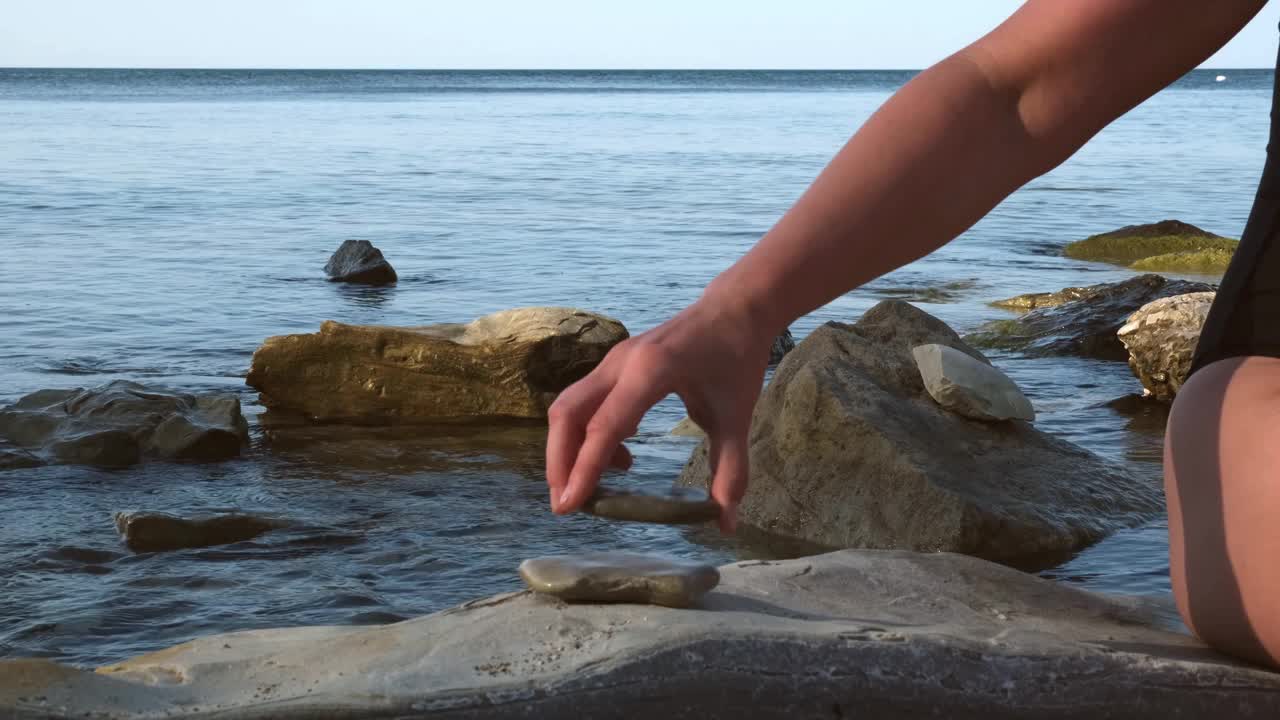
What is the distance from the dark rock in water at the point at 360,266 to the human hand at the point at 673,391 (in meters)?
13.0

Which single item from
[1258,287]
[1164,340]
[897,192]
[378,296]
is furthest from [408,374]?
[897,192]

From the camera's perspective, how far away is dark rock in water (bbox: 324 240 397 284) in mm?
14078

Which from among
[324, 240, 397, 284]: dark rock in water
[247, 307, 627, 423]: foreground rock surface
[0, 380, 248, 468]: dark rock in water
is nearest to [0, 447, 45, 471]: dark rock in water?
[0, 380, 248, 468]: dark rock in water

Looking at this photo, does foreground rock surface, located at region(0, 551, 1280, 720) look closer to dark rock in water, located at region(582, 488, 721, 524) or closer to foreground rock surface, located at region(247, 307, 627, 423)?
dark rock in water, located at region(582, 488, 721, 524)

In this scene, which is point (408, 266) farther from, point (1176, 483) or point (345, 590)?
point (1176, 483)

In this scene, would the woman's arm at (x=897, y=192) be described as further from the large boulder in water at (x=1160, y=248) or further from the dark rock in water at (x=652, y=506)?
the large boulder in water at (x=1160, y=248)

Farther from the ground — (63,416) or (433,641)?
(433,641)

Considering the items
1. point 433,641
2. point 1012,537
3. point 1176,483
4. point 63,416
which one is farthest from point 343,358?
point 1176,483

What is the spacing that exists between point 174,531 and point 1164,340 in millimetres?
5795

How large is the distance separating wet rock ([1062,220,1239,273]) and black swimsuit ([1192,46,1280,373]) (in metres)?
14.8

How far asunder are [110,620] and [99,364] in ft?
17.5

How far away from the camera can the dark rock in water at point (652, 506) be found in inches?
69.4

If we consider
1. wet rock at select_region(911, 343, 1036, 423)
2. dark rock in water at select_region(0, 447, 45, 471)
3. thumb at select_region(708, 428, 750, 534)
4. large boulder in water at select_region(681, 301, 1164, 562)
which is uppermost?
thumb at select_region(708, 428, 750, 534)

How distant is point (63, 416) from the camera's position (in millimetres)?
7664
